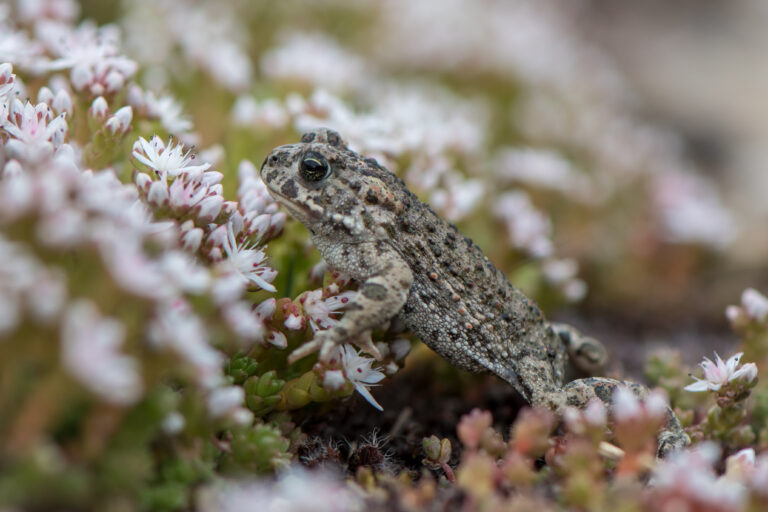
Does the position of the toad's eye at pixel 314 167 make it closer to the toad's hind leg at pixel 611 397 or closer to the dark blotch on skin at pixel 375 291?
the dark blotch on skin at pixel 375 291

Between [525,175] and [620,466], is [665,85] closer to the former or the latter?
[525,175]

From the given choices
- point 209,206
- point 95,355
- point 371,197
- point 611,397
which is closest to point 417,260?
point 371,197

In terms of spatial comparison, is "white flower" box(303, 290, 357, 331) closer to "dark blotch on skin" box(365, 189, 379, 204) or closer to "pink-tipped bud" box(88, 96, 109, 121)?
"dark blotch on skin" box(365, 189, 379, 204)

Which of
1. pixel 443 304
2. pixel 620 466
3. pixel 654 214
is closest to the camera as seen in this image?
pixel 620 466

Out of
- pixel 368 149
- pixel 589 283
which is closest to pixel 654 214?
pixel 589 283

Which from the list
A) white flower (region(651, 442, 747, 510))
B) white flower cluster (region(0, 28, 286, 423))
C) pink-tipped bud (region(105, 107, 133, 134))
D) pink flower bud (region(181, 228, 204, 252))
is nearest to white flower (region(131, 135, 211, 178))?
white flower cluster (region(0, 28, 286, 423))

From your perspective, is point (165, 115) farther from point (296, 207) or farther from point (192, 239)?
point (192, 239)
